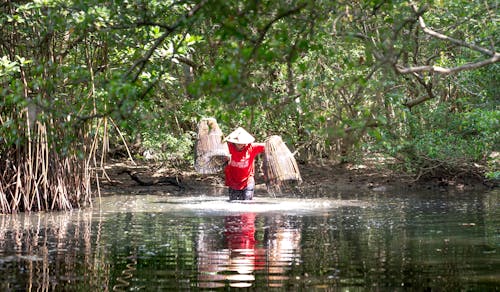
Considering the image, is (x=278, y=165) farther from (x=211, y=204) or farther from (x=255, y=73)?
(x=255, y=73)

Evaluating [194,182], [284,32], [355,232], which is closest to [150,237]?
[355,232]

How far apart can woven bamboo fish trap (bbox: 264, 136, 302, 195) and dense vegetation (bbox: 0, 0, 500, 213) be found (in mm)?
764

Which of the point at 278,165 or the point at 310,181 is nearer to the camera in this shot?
the point at 278,165

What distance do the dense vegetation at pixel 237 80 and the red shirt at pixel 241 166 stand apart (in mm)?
781

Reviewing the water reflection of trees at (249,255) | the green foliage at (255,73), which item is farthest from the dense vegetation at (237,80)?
the water reflection of trees at (249,255)

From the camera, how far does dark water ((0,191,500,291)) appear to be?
25.4ft

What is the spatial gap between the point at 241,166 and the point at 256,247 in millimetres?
6387

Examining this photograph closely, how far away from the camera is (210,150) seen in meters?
16.7

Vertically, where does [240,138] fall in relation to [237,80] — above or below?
above

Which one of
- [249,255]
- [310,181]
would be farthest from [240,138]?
[249,255]

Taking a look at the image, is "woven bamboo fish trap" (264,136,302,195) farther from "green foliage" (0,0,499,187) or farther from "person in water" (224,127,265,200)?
"green foliage" (0,0,499,187)

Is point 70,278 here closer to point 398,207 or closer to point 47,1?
point 47,1

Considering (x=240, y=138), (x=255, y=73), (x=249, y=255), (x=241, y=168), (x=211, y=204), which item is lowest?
(x=249, y=255)

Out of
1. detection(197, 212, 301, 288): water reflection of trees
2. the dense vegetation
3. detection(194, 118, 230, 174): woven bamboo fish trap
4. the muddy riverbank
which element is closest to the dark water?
detection(197, 212, 301, 288): water reflection of trees
